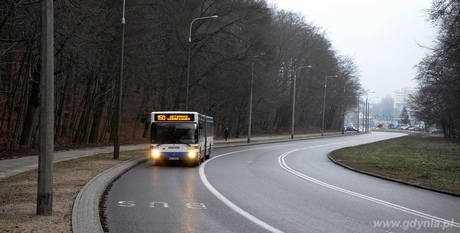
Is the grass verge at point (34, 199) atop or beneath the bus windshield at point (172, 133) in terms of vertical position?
beneath

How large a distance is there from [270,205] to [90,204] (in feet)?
13.8

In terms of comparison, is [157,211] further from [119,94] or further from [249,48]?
[249,48]

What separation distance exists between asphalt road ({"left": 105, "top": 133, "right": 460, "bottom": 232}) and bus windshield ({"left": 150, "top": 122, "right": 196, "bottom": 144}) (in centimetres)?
436

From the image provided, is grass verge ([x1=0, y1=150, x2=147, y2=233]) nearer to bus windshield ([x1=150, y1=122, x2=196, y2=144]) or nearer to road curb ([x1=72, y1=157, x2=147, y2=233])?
road curb ([x1=72, y1=157, x2=147, y2=233])

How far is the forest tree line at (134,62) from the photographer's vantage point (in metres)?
24.6

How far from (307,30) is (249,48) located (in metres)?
42.4

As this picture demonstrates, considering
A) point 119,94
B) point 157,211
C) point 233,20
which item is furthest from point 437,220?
point 233,20

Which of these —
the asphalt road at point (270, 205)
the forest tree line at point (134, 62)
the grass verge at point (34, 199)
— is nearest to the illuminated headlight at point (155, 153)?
the asphalt road at point (270, 205)

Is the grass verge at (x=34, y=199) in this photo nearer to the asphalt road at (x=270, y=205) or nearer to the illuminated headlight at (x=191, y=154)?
→ the asphalt road at (x=270, y=205)

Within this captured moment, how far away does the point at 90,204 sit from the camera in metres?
11.4

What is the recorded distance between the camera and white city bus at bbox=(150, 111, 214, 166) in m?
24.8

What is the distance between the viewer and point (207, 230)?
9.56 meters

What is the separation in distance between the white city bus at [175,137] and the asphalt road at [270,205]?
409cm
